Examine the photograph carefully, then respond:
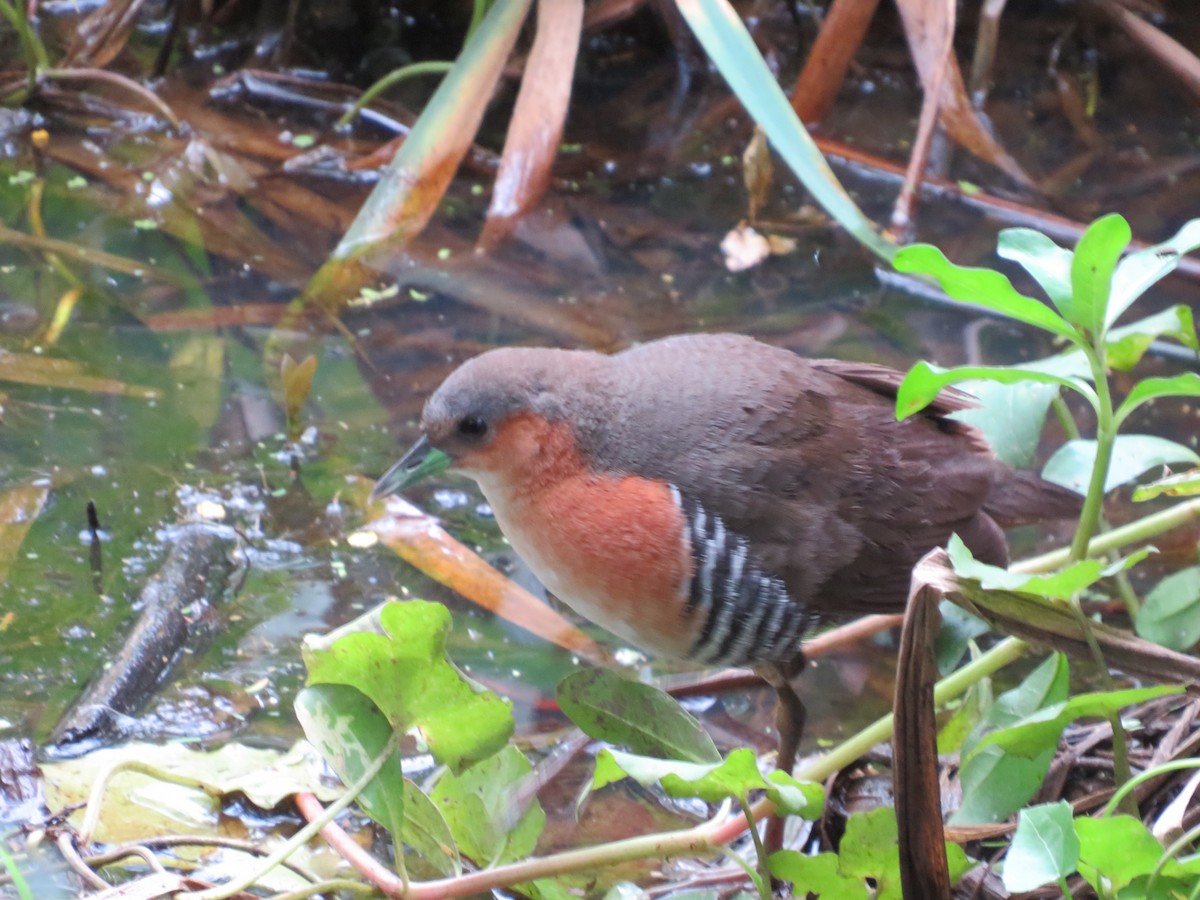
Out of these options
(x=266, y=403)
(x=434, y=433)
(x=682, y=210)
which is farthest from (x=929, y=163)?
(x=434, y=433)

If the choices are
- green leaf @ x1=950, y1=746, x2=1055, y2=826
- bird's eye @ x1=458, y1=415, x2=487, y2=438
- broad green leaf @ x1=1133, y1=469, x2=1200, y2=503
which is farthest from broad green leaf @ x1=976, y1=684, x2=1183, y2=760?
bird's eye @ x1=458, y1=415, x2=487, y2=438

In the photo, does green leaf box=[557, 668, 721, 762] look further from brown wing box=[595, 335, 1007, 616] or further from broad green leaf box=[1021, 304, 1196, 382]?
broad green leaf box=[1021, 304, 1196, 382]

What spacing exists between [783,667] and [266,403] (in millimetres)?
1529

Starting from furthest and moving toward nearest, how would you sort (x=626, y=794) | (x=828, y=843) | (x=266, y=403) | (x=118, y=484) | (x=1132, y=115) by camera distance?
1. (x=1132, y=115)
2. (x=266, y=403)
3. (x=118, y=484)
4. (x=626, y=794)
5. (x=828, y=843)

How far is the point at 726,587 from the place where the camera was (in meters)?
2.11

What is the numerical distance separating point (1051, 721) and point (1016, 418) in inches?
26.2

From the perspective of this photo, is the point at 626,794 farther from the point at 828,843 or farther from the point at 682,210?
the point at 682,210

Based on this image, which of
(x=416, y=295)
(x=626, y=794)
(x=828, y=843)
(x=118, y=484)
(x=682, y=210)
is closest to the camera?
(x=828, y=843)

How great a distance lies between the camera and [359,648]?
1.63 m

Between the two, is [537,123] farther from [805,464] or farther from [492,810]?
[492,810]

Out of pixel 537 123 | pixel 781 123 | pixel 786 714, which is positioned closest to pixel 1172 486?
pixel 786 714

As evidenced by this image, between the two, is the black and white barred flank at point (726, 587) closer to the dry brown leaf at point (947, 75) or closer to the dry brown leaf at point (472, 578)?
the dry brown leaf at point (472, 578)

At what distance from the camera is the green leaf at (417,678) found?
5.31 ft

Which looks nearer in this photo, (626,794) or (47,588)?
(626,794)
